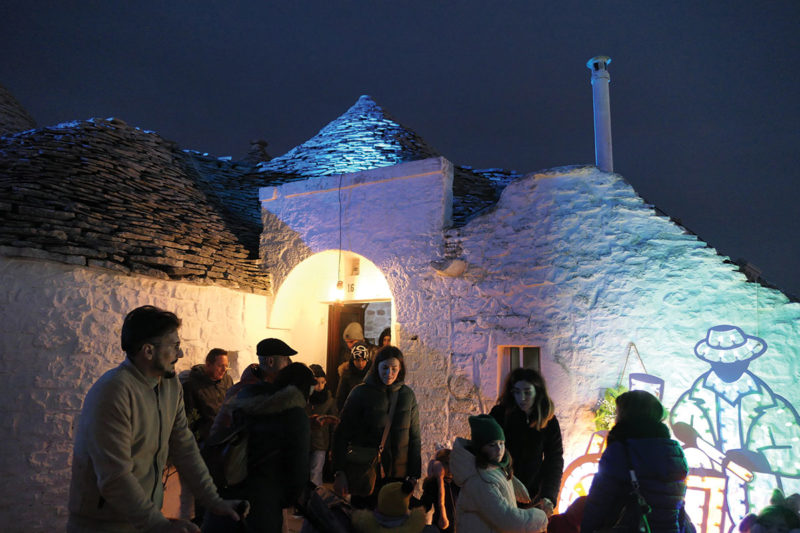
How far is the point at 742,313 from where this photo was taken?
5.03 m

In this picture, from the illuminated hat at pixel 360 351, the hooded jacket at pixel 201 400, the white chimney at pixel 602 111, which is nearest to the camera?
the hooded jacket at pixel 201 400

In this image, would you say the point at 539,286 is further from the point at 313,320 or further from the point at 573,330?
the point at 313,320

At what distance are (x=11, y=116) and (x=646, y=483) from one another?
19.6 metres

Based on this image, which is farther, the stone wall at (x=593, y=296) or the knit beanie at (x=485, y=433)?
the stone wall at (x=593, y=296)

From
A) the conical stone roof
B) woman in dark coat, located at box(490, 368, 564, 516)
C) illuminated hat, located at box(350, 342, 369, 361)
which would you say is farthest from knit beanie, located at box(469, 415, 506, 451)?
the conical stone roof

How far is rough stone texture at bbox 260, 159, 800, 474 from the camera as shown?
519cm

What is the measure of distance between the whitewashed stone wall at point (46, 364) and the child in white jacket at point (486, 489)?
14.1 ft

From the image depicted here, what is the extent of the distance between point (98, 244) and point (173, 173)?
2.84 meters

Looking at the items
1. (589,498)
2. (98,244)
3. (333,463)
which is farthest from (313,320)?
(589,498)

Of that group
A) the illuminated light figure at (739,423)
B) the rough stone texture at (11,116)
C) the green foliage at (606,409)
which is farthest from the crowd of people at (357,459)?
the rough stone texture at (11,116)

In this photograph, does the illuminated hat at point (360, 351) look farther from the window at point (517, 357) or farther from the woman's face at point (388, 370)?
the woman's face at point (388, 370)

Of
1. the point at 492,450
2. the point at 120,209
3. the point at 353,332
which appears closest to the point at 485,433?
the point at 492,450

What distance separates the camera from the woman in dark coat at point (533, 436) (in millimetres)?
3559

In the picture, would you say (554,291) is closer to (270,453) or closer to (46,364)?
(270,453)
